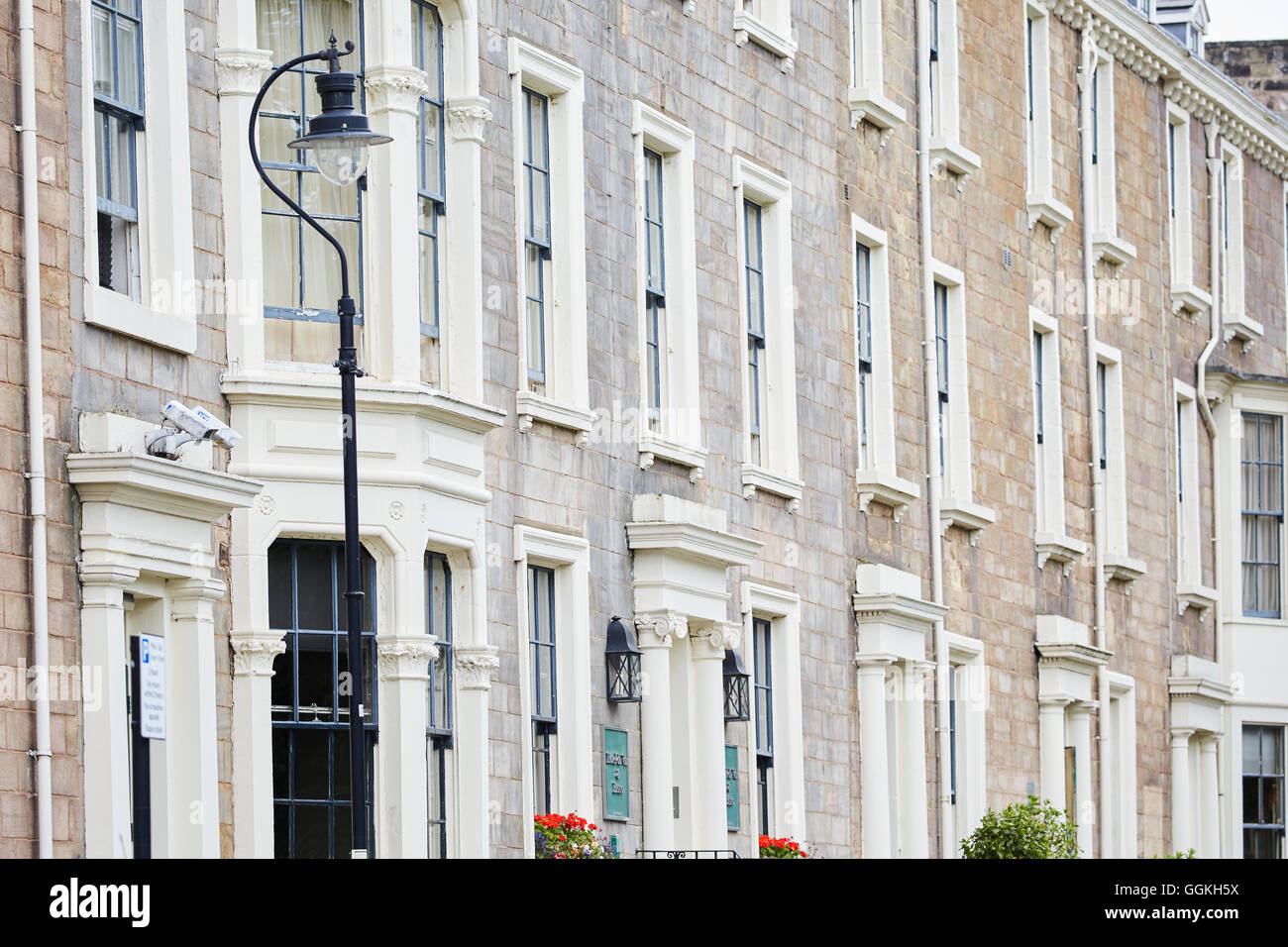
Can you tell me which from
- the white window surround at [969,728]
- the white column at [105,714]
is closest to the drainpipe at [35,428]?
the white column at [105,714]

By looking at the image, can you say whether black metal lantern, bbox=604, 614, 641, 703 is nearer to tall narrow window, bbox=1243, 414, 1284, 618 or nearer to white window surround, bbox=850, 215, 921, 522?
white window surround, bbox=850, 215, 921, 522

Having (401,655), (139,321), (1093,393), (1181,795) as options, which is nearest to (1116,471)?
(1093,393)

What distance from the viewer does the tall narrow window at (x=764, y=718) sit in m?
26.5

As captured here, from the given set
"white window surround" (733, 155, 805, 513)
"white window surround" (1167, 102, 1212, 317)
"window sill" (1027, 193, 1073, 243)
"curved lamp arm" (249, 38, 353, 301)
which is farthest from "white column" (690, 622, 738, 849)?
A: "white window surround" (1167, 102, 1212, 317)

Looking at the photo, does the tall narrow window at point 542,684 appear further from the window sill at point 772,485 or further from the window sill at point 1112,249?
the window sill at point 1112,249

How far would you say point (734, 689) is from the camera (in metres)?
25.4

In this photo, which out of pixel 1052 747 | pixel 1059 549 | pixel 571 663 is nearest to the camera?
pixel 571 663

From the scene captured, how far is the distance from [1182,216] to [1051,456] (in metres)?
6.83

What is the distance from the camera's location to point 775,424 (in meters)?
27.1

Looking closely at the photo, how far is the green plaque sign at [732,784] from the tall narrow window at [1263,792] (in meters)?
15.8

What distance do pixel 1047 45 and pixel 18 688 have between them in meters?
21.7

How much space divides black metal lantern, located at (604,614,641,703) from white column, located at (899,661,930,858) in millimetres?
6640

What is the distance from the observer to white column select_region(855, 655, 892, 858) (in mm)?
28234

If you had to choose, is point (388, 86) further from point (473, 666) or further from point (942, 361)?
point (942, 361)
